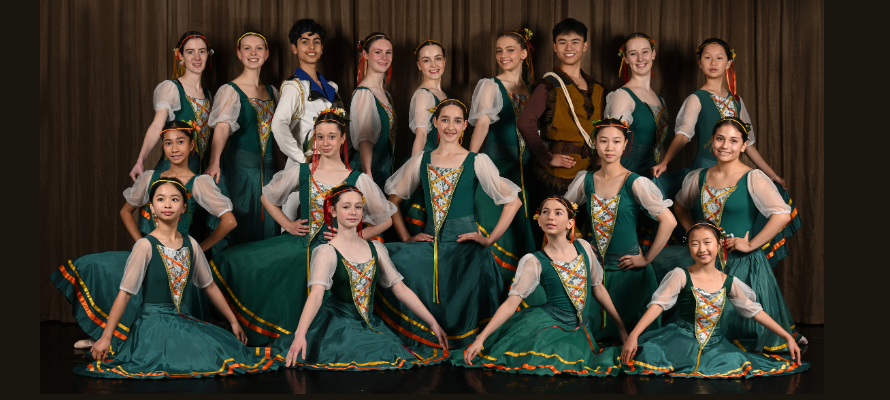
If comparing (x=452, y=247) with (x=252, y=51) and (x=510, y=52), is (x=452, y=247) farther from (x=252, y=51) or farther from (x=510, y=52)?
(x=252, y=51)

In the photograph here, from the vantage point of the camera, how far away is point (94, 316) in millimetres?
4359

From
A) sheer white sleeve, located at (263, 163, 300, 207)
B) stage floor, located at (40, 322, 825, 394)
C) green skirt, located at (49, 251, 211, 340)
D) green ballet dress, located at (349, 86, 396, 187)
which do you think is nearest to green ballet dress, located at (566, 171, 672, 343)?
stage floor, located at (40, 322, 825, 394)

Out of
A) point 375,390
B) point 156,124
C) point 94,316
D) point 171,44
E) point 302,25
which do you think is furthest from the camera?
point 171,44

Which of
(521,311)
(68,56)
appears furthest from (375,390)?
(68,56)

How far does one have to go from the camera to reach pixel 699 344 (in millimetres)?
3877

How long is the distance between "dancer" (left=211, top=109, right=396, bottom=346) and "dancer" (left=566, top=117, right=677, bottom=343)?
1185 millimetres

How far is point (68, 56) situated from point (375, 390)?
12.2ft

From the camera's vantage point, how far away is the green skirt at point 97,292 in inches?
171

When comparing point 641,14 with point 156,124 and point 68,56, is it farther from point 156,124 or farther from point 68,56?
point 68,56

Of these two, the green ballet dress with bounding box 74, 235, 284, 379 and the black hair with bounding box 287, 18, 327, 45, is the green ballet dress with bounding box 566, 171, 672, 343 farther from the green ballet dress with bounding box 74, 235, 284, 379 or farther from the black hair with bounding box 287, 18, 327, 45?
the black hair with bounding box 287, 18, 327, 45

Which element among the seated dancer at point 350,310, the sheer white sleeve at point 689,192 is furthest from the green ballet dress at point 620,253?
the seated dancer at point 350,310

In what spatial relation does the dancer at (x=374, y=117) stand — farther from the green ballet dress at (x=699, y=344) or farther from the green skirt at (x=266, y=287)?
the green ballet dress at (x=699, y=344)

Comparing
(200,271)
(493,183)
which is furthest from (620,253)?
(200,271)

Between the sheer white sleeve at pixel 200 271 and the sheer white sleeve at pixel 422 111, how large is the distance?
155 cm
